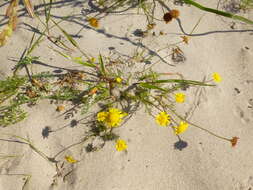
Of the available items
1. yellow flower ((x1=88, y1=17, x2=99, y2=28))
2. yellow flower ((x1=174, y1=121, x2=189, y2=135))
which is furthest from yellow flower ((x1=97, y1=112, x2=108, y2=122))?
yellow flower ((x1=88, y1=17, x2=99, y2=28))

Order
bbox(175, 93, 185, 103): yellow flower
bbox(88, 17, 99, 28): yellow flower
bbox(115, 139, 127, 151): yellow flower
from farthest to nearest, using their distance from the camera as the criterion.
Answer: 1. bbox(88, 17, 99, 28): yellow flower
2. bbox(175, 93, 185, 103): yellow flower
3. bbox(115, 139, 127, 151): yellow flower

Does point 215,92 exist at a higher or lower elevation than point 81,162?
higher

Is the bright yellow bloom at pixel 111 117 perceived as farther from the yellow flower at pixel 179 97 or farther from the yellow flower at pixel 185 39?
the yellow flower at pixel 185 39

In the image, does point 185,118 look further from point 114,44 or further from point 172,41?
point 114,44

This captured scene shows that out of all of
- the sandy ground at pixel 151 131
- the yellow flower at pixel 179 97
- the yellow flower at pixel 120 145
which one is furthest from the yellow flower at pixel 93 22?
the yellow flower at pixel 120 145

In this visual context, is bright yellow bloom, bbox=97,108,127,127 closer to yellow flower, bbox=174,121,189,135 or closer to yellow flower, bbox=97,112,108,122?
yellow flower, bbox=97,112,108,122

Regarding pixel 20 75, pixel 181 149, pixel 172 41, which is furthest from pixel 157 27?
pixel 20 75

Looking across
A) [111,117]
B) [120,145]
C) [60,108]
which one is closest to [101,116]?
[111,117]

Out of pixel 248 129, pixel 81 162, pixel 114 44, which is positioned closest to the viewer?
pixel 81 162
